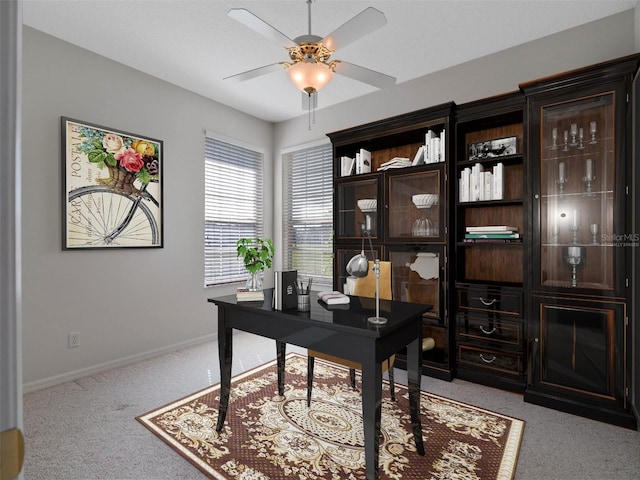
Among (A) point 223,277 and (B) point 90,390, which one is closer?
(B) point 90,390

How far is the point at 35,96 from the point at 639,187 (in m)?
4.37

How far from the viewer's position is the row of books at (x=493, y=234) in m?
2.85

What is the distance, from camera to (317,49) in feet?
6.62

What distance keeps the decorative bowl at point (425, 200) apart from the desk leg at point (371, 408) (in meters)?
2.00

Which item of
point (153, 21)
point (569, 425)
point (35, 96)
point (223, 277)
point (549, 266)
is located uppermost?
point (153, 21)

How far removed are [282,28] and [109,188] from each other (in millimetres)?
2084

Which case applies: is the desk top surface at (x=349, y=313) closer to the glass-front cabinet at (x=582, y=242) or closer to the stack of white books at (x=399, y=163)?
the glass-front cabinet at (x=582, y=242)

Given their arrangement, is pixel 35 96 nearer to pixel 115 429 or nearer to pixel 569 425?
pixel 115 429

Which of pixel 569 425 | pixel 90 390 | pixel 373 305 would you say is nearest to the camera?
pixel 373 305

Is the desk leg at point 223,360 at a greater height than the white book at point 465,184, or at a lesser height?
lesser

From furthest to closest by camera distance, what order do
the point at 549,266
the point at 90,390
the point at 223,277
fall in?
the point at 223,277 → the point at 90,390 → the point at 549,266

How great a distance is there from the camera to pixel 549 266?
261 cm

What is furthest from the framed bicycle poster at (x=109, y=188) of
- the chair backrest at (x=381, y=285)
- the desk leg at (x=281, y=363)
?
the chair backrest at (x=381, y=285)

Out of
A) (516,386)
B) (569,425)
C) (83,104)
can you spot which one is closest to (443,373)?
(516,386)
